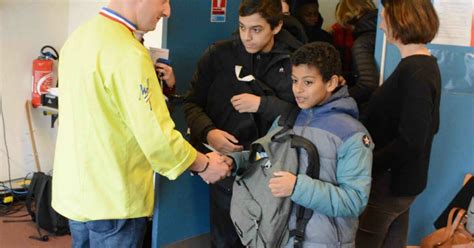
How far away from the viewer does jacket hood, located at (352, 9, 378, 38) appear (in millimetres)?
2621

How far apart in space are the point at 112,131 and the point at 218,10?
1013mm

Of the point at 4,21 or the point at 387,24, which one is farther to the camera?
the point at 4,21

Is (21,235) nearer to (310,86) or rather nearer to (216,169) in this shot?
(216,169)

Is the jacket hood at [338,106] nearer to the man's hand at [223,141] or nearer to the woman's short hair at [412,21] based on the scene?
the woman's short hair at [412,21]

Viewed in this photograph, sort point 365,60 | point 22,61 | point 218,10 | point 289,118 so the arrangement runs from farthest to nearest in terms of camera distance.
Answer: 1. point 22,61
2. point 365,60
3. point 218,10
4. point 289,118

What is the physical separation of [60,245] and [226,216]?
1486 millimetres

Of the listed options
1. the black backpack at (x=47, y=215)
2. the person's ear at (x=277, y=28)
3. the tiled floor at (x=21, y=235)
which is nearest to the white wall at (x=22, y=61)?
the tiled floor at (x=21, y=235)

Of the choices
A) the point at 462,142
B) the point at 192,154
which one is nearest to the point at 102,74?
the point at 192,154

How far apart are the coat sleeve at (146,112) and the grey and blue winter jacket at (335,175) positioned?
0.40m

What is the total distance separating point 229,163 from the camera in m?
1.85

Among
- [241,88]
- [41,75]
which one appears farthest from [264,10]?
[41,75]

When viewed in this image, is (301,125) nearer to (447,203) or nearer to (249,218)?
(249,218)

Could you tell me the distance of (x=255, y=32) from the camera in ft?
6.59

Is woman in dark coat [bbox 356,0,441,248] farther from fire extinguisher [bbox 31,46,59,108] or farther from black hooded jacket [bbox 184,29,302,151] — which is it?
fire extinguisher [bbox 31,46,59,108]
